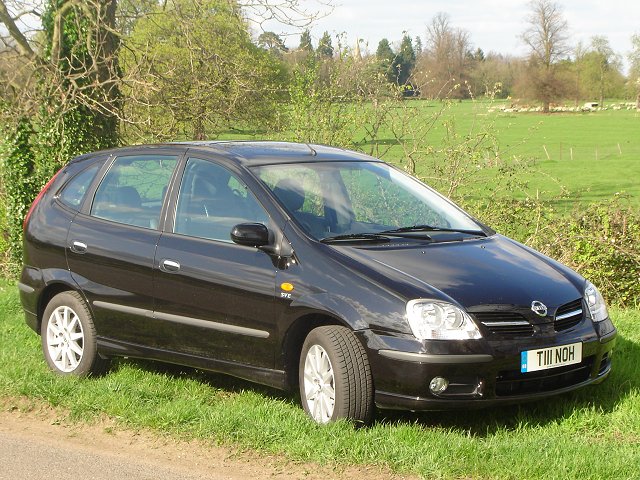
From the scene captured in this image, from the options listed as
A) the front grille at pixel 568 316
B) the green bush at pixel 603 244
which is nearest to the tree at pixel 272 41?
the green bush at pixel 603 244

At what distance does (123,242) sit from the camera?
6.85 m

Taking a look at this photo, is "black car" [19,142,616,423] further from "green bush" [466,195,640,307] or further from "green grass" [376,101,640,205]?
"green grass" [376,101,640,205]

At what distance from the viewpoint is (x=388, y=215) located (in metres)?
6.48

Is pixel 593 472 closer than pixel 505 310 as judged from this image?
Yes

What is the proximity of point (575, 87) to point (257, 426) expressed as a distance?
121 m

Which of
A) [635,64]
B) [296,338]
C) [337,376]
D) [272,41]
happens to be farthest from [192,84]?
[635,64]

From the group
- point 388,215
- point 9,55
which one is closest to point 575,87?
point 9,55

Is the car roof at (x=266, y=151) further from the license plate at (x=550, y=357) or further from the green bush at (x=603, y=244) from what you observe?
the green bush at (x=603, y=244)

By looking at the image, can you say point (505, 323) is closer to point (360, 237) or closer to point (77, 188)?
point (360, 237)

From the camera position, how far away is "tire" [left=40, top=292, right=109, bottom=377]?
7160 mm

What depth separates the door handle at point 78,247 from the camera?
7.15 meters

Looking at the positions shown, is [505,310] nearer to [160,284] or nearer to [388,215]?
[388,215]

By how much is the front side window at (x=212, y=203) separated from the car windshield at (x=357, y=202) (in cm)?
18

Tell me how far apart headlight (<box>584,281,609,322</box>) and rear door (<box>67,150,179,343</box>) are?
9.63ft
